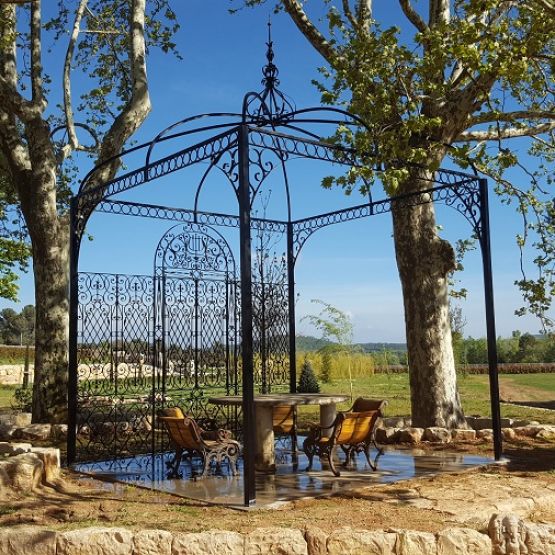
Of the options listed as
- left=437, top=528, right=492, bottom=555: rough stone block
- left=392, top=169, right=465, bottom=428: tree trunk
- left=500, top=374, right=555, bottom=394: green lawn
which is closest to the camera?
left=437, top=528, right=492, bottom=555: rough stone block

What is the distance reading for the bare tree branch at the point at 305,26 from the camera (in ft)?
38.8

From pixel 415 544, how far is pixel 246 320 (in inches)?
98.5

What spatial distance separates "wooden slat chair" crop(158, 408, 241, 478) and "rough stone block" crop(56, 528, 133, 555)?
8.47 feet

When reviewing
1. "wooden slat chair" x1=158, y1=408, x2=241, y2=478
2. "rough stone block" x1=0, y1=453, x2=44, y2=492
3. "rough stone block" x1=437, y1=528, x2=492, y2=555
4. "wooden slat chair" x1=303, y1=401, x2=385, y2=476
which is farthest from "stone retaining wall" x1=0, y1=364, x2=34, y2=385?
"rough stone block" x1=437, y1=528, x2=492, y2=555

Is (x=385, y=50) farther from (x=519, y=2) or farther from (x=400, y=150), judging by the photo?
(x=519, y=2)

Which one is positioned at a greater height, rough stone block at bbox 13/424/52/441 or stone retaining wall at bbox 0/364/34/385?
stone retaining wall at bbox 0/364/34/385

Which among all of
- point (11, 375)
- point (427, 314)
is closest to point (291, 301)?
point (427, 314)

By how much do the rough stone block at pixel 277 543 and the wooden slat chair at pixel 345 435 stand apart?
9.24ft

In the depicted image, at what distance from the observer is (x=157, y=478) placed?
795 centimetres

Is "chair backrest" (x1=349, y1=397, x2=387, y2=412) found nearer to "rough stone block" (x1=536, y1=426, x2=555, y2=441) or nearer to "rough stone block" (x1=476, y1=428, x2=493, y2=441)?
"rough stone block" (x1=476, y1=428, x2=493, y2=441)

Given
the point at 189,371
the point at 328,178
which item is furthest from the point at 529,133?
the point at 189,371

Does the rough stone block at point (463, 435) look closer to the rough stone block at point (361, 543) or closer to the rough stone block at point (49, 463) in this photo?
the rough stone block at point (49, 463)

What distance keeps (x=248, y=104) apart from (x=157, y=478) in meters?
4.17

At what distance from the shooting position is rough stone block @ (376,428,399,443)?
405 inches
